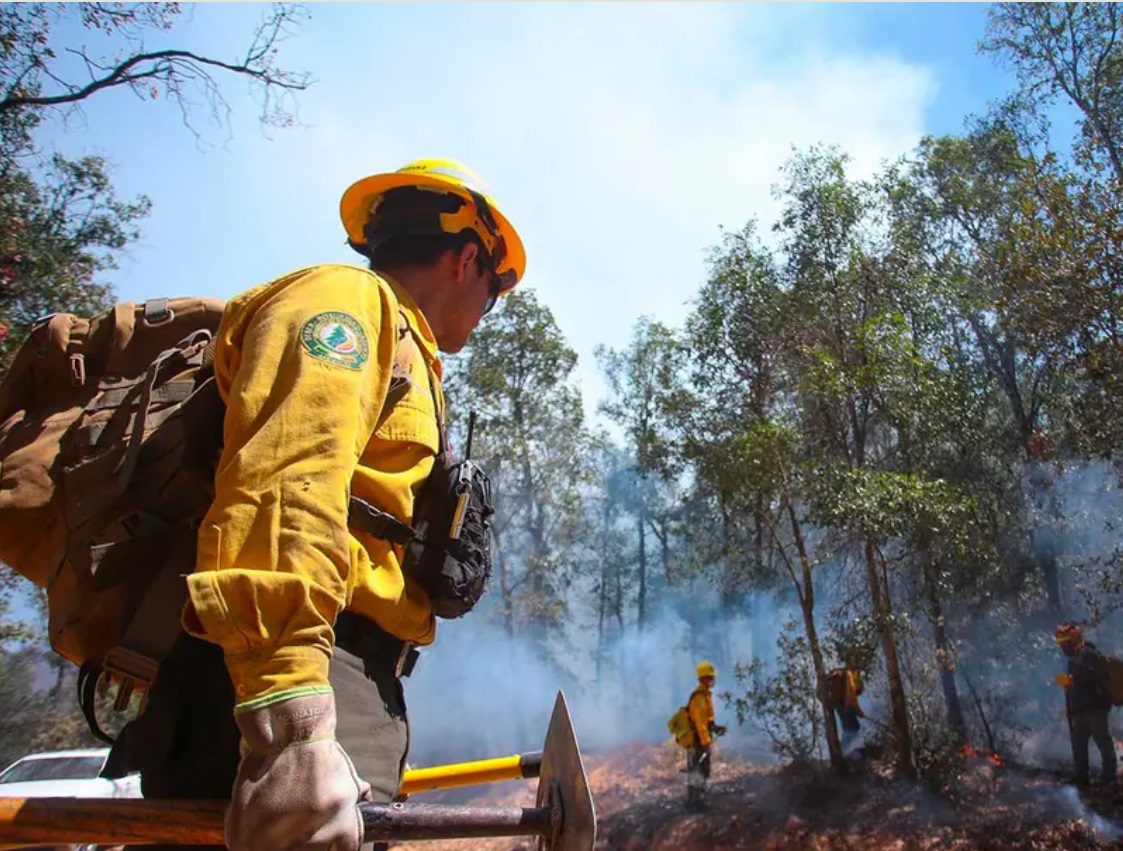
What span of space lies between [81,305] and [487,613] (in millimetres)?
18388

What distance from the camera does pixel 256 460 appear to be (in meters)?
1.30

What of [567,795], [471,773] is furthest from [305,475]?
[471,773]

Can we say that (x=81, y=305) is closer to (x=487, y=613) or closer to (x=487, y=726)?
(x=487, y=613)

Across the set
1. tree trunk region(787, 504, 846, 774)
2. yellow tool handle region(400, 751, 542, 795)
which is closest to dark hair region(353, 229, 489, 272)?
yellow tool handle region(400, 751, 542, 795)

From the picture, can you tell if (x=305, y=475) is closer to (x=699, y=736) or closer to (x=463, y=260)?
(x=463, y=260)

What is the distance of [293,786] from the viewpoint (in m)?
1.14

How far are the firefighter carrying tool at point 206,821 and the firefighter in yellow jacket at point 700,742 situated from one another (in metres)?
12.9

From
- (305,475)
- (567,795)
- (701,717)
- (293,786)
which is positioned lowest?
(701,717)

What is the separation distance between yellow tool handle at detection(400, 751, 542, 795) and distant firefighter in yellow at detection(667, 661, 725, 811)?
12.1 meters

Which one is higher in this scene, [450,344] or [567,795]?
[450,344]

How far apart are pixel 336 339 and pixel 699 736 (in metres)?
13.4

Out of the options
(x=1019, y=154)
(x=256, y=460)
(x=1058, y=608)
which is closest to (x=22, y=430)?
(x=256, y=460)

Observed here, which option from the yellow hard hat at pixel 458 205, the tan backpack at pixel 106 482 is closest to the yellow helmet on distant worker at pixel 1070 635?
the yellow hard hat at pixel 458 205

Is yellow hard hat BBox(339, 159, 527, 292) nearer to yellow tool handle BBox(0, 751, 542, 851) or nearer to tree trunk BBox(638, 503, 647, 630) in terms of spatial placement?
yellow tool handle BBox(0, 751, 542, 851)
